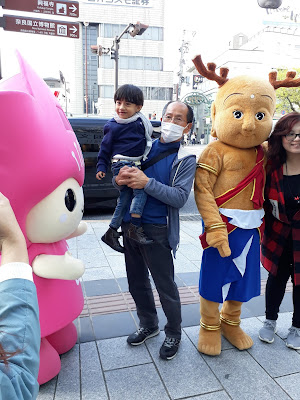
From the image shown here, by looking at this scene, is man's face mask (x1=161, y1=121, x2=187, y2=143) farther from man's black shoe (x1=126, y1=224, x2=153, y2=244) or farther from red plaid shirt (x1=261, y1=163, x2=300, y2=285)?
red plaid shirt (x1=261, y1=163, x2=300, y2=285)

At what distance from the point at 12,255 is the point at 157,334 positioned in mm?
2144

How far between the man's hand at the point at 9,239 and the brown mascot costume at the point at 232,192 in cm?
162

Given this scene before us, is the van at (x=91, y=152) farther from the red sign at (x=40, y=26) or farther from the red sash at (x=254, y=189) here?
the red sash at (x=254, y=189)

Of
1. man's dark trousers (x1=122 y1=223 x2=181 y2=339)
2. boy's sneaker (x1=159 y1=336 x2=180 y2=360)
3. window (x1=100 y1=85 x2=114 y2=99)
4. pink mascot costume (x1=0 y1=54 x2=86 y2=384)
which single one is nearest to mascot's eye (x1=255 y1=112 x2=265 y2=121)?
man's dark trousers (x1=122 y1=223 x2=181 y2=339)

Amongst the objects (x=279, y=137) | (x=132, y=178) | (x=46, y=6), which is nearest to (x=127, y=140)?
(x=132, y=178)

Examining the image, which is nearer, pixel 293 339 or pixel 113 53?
pixel 293 339

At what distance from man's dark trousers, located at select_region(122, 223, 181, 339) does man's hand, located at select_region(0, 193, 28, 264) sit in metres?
1.46

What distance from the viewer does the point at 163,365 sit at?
229 centimetres

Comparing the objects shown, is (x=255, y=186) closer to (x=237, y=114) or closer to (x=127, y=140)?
(x=237, y=114)

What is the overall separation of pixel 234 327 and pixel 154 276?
830 millimetres

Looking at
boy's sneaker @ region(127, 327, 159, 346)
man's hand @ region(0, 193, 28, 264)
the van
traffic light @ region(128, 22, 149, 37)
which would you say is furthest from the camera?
traffic light @ region(128, 22, 149, 37)

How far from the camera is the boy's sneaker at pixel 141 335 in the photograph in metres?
2.51

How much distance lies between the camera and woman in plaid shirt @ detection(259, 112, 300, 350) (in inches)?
92.4

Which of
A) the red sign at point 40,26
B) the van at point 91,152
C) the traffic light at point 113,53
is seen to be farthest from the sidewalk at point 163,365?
the traffic light at point 113,53
